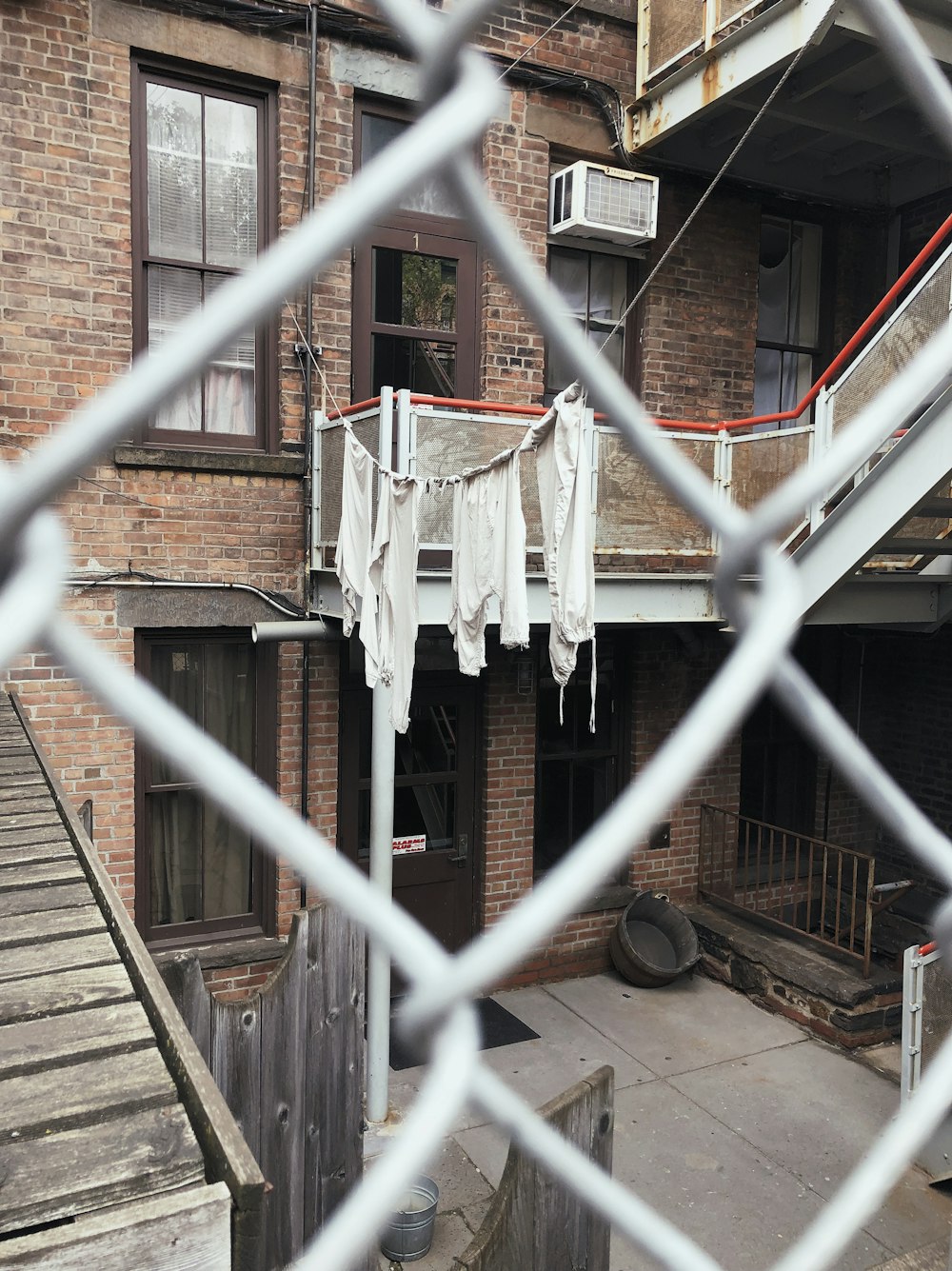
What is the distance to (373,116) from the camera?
258 inches

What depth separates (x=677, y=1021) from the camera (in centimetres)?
676

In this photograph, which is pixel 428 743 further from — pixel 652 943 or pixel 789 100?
pixel 789 100

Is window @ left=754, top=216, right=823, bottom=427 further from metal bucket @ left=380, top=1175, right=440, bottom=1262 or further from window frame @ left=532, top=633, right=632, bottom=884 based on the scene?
metal bucket @ left=380, top=1175, right=440, bottom=1262

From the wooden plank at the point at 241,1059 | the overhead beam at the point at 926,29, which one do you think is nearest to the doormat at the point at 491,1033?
the wooden plank at the point at 241,1059

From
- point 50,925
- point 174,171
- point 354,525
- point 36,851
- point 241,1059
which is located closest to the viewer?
point 50,925

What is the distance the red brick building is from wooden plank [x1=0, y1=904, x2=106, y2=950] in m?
3.50

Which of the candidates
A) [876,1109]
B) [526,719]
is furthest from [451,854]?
[876,1109]

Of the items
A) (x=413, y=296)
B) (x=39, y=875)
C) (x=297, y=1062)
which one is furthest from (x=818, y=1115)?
(x=413, y=296)

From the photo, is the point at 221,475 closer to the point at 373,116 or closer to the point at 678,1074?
the point at 373,116

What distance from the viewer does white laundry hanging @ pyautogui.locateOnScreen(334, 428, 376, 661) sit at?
522 centimetres

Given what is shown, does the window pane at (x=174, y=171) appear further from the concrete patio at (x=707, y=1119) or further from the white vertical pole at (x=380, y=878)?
the concrete patio at (x=707, y=1119)

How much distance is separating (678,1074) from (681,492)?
6.17m

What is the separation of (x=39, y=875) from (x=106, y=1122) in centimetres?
115

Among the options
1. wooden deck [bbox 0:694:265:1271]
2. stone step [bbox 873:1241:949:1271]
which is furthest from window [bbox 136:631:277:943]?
stone step [bbox 873:1241:949:1271]
